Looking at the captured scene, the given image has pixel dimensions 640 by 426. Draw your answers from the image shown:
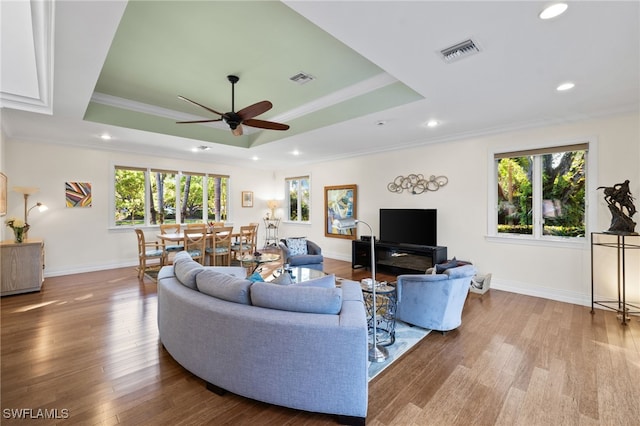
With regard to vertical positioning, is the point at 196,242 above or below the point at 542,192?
below

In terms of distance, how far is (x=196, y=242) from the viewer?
17.9ft

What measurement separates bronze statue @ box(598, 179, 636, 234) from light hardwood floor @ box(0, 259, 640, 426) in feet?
3.72

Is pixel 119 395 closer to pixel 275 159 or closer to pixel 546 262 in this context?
pixel 546 262

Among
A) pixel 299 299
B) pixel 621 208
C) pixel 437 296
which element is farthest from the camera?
pixel 621 208

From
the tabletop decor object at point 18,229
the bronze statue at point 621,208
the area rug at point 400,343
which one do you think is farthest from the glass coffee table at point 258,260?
the bronze statue at point 621,208

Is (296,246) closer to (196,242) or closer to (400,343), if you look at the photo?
(196,242)

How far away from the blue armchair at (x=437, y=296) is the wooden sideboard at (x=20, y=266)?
5.53 metres

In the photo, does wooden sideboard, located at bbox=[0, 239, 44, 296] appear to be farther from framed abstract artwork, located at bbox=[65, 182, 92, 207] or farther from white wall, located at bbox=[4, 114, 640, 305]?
framed abstract artwork, located at bbox=[65, 182, 92, 207]

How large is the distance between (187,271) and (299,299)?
1.22m

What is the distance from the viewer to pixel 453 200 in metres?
5.13

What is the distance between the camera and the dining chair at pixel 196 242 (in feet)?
17.7

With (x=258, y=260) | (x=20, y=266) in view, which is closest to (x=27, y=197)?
(x=20, y=266)

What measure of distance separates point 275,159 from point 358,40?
532 cm

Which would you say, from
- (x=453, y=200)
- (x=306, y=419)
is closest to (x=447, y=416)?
(x=306, y=419)
